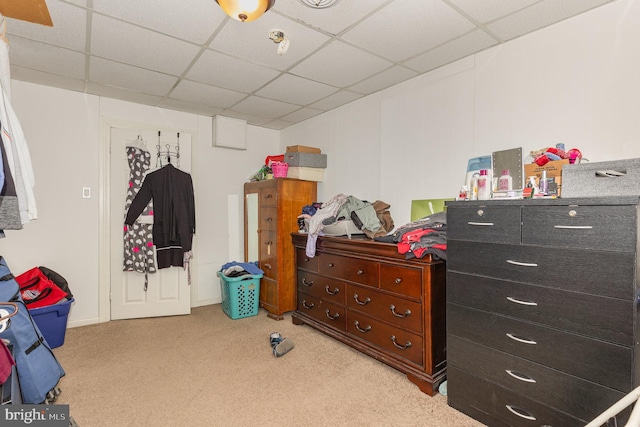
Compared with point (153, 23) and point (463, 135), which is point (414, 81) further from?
point (153, 23)

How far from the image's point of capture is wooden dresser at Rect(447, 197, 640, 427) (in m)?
1.30

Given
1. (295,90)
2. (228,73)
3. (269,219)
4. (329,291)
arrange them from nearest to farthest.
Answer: (228,73), (329,291), (295,90), (269,219)

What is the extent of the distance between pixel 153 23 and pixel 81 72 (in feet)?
4.00

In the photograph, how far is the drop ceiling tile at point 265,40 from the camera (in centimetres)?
204

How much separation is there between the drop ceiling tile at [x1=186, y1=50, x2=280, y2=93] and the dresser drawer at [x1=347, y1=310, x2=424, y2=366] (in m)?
2.18

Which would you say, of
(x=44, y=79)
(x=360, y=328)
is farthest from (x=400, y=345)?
(x=44, y=79)

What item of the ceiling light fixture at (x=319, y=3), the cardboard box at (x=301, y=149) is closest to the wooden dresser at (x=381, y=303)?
the cardboard box at (x=301, y=149)

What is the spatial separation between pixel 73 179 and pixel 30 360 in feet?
6.47

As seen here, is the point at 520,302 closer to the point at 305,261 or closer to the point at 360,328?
the point at 360,328

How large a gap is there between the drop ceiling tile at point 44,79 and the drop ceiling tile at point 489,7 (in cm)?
320

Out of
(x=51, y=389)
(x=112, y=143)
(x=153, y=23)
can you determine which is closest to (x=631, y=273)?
(x=153, y=23)

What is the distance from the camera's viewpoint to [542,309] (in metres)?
1.51

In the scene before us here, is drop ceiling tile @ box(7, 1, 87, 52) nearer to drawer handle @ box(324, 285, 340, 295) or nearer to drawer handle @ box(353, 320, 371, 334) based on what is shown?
drawer handle @ box(324, 285, 340, 295)

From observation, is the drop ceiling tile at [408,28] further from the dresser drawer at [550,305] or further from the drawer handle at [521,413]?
the drawer handle at [521,413]
